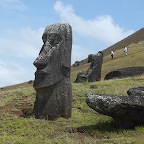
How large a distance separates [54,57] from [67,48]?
71cm

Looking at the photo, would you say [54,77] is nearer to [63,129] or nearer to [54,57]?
[54,57]

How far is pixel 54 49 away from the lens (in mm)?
15398

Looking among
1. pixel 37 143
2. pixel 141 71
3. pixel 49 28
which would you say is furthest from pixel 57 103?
pixel 141 71

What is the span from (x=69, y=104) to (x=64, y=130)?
2.62 m

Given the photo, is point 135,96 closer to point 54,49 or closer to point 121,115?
point 121,115

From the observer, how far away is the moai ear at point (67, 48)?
15.5 m

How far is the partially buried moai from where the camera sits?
50.0 feet

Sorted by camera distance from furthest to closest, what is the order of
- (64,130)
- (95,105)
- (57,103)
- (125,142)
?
1. (57,103)
2. (64,130)
3. (95,105)
4. (125,142)

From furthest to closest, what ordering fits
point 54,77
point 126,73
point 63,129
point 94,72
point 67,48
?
point 126,73, point 94,72, point 67,48, point 54,77, point 63,129

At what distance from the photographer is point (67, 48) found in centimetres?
1570

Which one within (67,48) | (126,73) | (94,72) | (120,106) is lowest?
(120,106)

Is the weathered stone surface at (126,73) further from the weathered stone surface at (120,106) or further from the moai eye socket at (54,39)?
the weathered stone surface at (120,106)

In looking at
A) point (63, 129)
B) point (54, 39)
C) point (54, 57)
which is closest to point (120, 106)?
point (63, 129)

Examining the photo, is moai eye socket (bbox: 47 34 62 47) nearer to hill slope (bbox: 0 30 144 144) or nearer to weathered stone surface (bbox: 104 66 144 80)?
hill slope (bbox: 0 30 144 144)
